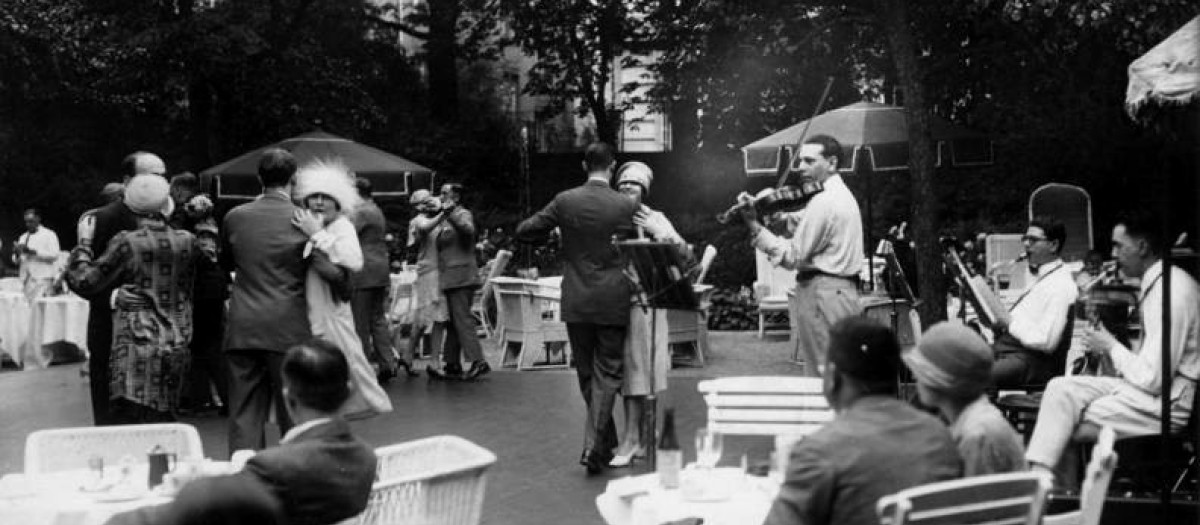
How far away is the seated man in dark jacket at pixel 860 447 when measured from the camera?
376cm

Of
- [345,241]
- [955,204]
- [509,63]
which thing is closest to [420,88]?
[509,63]

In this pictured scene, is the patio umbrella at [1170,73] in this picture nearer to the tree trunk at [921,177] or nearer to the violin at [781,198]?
the violin at [781,198]

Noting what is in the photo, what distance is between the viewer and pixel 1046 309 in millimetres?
8070

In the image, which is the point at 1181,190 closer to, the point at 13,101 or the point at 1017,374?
the point at 1017,374

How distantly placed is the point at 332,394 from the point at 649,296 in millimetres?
3302

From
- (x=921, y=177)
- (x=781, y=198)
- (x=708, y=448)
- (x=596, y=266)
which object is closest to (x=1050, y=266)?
(x=781, y=198)

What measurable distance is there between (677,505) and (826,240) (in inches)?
135

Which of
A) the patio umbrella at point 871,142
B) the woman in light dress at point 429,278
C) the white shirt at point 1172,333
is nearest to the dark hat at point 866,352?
the white shirt at point 1172,333

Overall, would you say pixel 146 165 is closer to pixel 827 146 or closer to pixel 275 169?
pixel 275 169

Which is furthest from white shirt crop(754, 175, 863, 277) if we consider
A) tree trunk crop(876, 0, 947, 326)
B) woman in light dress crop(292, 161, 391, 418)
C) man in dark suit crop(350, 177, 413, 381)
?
man in dark suit crop(350, 177, 413, 381)

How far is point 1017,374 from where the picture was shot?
8172 mm

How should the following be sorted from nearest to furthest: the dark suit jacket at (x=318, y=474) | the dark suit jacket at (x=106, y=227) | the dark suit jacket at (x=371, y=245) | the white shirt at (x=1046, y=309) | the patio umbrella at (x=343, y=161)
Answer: the dark suit jacket at (x=318, y=474) → the white shirt at (x=1046, y=309) → the dark suit jacket at (x=106, y=227) → the dark suit jacket at (x=371, y=245) → the patio umbrella at (x=343, y=161)

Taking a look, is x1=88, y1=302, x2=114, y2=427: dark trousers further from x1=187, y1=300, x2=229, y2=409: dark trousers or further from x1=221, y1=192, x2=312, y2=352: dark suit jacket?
x1=187, y1=300, x2=229, y2=409: dark trousers

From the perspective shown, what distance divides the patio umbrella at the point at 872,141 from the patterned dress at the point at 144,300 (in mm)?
8153
